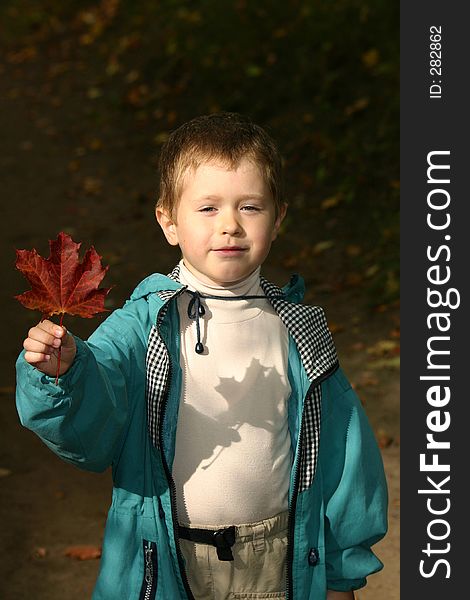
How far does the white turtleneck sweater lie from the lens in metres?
2.96

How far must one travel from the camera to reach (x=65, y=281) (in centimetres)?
267

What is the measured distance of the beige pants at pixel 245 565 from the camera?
3010 millimetres

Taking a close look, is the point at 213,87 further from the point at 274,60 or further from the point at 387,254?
the point at 387,254

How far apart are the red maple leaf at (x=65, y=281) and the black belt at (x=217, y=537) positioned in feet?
2.29

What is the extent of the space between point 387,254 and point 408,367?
3860 mm

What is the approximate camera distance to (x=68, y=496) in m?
5.46

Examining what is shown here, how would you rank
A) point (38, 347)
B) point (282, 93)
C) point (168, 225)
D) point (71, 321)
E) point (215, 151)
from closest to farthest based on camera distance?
1. point (38, 347)
2. point (215, 151)
3. point (168, 225)
4. point (71, 321)
5. point (282, 93)

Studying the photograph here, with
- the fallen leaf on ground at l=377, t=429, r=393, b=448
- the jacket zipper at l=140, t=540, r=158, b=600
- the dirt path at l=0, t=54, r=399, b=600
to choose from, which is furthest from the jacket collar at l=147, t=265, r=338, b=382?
the fallen leaf on ground at l=377, t=429, r=393, b=448

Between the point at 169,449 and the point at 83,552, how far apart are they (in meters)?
2.21

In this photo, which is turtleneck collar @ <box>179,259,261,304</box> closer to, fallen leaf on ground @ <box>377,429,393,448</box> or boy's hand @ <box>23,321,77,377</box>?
boy's hand @ <box>23,321,77,377</box>

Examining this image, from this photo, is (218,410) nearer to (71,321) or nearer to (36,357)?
(36,357)

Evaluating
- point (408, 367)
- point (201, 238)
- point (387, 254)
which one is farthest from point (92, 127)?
point (201, 238)

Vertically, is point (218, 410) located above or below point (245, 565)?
above

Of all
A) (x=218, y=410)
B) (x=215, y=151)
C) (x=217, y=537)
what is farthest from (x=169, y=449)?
(x=215, y=151)
